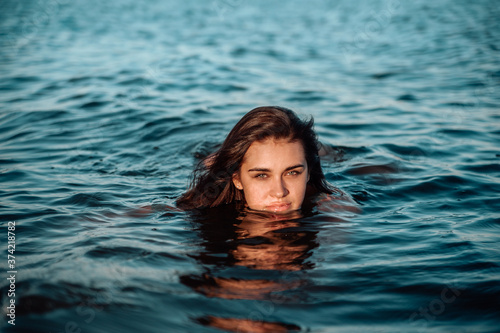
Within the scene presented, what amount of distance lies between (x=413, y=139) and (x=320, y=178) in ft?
8.84

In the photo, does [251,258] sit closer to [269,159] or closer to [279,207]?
[279,207]

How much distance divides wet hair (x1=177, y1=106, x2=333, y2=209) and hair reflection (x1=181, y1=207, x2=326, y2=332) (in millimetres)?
201

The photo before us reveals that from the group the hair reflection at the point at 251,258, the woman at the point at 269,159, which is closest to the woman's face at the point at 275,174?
the woman at the point at 269,159

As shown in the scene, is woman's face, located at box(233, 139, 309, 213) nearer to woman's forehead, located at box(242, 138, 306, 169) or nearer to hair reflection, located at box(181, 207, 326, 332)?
woman's forehead, located at box(242, 138, 306, 169)

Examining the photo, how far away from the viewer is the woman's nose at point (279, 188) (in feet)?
15.2

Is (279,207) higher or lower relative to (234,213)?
higher

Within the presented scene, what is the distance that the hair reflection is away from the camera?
357 cm

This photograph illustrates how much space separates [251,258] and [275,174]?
0.80m

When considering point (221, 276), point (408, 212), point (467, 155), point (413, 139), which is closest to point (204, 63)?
point (413, 139)

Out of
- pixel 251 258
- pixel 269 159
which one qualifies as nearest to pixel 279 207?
pixel 269 159

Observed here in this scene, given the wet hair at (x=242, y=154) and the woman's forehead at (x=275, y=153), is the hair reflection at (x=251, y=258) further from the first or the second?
the woman's forehead at (x=275, y=153)

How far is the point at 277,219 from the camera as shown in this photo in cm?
497

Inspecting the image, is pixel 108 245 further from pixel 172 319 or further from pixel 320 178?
pixel 320 178

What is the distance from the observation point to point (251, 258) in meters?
4.23
